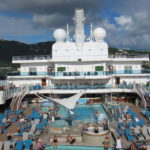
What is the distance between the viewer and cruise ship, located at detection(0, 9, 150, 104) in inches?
1340

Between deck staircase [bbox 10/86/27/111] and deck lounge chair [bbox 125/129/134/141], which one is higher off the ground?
deck staircase [bbox 10/86/27/111]

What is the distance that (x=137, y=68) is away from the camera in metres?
37.8

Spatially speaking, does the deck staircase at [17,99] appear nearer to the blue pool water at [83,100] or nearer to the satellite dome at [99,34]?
the blue pool water at [83,100]

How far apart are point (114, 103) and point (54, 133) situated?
13.9m

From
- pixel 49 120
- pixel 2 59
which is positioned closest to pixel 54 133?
pixel 49 120

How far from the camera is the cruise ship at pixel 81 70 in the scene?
112 feet

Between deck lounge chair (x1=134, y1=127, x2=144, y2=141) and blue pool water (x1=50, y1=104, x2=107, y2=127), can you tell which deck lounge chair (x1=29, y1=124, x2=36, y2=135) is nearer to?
blue pool water (x1=50, y1=104, x2=107, y2=127)

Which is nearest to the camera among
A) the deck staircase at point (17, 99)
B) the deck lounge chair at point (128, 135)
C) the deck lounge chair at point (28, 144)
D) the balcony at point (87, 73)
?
the deck lounge chair at point (28, 144)

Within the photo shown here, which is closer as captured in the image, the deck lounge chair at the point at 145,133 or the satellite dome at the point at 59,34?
the deck lounge chair at the point at 145,133

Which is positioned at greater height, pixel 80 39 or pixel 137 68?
pixel 80 39

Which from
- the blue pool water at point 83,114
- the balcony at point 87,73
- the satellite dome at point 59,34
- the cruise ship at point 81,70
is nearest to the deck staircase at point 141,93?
the cruise ship at point 81,70

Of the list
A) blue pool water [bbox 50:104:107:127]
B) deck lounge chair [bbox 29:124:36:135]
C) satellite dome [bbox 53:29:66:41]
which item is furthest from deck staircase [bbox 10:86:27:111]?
satellite dome [bbox 53:29:66:41]

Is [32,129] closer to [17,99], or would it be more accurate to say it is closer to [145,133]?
[145,133]

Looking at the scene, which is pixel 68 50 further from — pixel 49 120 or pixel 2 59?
pixel 2 59
